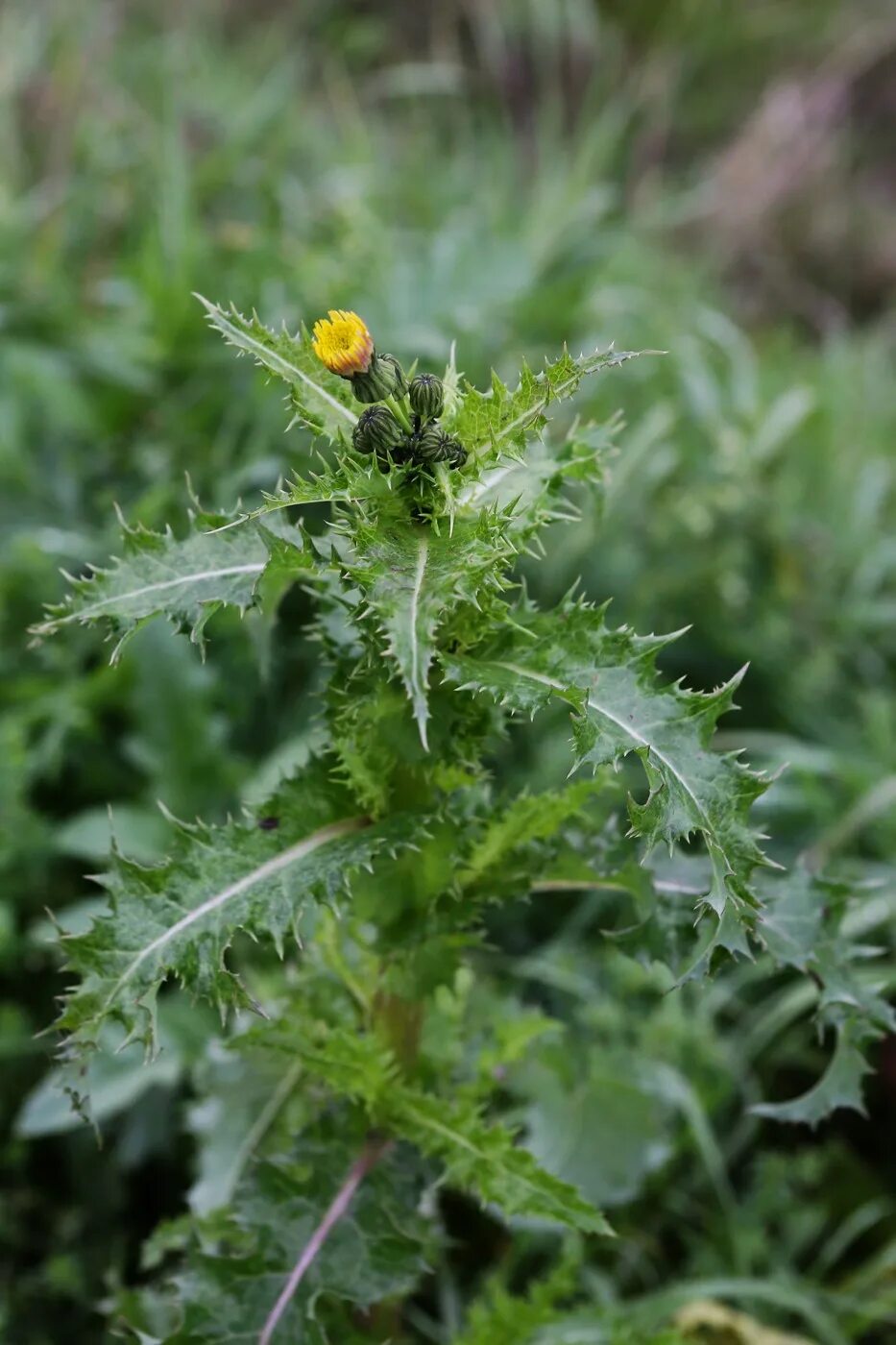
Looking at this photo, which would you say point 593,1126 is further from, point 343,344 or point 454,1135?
point 343,344

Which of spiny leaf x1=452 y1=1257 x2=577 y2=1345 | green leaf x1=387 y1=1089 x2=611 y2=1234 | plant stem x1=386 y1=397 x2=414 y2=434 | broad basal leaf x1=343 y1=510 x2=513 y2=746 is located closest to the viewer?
broad basal leaf x1=343 y1=510 x2=513 y2=746

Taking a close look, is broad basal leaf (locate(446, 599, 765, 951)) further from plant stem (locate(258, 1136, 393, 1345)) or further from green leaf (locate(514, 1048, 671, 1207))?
green leaf (locate(514, 1048, 671, 1207))

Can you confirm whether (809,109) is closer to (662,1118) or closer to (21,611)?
(21,611)

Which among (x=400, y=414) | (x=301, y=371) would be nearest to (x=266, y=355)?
(x=301, y=371)

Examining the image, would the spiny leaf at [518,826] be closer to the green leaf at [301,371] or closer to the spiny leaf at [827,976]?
the spiny leaf at [827,976]

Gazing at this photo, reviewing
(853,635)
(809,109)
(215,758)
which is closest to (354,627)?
(215,758)

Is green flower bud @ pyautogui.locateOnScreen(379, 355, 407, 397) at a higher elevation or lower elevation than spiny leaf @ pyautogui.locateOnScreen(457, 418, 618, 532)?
higher

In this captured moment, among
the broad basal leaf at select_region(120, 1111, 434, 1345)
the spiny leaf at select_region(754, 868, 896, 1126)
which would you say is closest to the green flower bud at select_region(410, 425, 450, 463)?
the spiny leaf at select_region(754, 868, 896, 1126)
